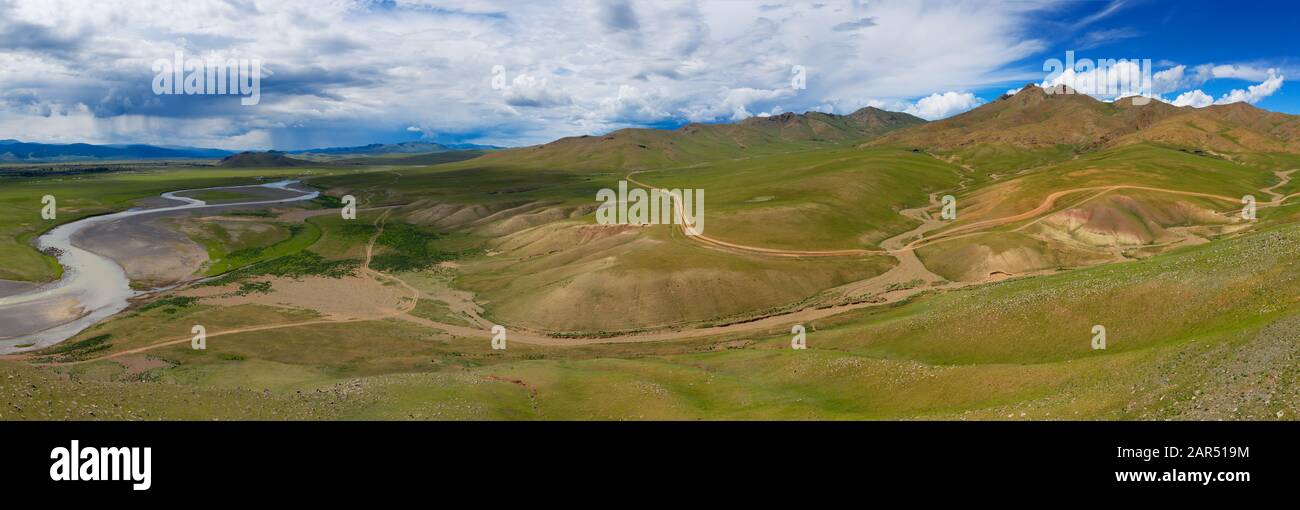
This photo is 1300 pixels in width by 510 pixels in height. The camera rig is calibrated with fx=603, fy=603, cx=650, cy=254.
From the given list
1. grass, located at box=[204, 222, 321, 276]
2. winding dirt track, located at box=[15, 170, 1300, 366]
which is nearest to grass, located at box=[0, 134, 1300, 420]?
→ winding dirt track, located at box=[15, 170, 1300, 366]

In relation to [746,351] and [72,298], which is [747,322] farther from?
[72,298]

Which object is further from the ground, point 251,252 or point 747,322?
point 251,252

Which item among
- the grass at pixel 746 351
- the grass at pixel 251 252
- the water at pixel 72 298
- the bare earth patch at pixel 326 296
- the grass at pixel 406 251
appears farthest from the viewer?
the grass at pixel 251 252

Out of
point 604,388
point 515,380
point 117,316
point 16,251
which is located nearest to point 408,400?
point 515,380

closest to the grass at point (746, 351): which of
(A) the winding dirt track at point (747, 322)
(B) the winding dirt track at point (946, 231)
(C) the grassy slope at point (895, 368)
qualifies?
(C) the grassy slope at point (895, 368)

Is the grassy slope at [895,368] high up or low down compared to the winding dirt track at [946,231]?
down

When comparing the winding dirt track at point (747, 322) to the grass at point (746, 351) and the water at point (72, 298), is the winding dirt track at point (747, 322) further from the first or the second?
the water at point (72, 298)

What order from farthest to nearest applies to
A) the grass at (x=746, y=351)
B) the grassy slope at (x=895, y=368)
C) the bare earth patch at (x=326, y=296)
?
the bare earth patch at (x=326, y=296) → the grass at (x=746, y=351) → the grassy slope at (x=895, y=368)

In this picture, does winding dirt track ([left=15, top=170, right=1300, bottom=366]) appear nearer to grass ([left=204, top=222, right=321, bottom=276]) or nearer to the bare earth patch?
the bare earth patch

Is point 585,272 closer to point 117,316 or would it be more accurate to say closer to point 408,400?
point 408,400

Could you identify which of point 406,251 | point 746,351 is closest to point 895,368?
point 746,351
